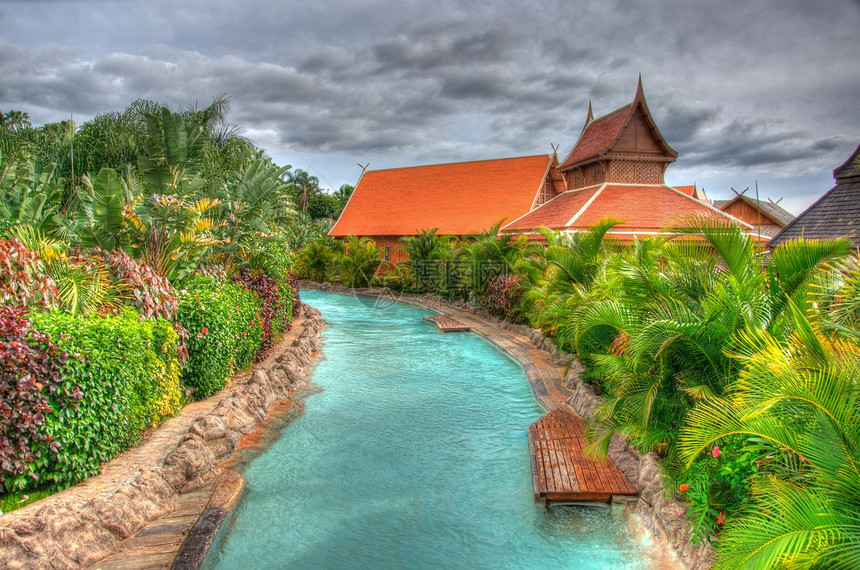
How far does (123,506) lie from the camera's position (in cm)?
464

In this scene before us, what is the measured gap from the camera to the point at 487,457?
7113 mm

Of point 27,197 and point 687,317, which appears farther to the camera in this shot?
point 27,197

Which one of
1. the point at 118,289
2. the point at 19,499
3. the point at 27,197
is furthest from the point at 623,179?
the point at 19,499

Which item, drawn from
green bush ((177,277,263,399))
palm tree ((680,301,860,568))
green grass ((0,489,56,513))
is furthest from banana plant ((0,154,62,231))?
palm tree ((680,301,860,568))

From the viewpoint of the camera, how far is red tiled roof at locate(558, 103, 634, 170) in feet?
68.1

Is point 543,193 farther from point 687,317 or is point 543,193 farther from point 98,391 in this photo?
point 98,391

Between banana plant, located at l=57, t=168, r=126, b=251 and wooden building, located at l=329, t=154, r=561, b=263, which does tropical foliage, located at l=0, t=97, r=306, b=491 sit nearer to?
banana plant, located at l=57, t=168, r=126, b=251

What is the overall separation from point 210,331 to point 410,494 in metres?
3.80

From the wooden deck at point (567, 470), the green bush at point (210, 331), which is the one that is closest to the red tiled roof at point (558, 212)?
the wooden deck at point (567, 470)

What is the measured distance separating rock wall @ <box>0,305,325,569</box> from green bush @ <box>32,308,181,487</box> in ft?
1.26

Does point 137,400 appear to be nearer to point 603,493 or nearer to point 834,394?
point 603,493

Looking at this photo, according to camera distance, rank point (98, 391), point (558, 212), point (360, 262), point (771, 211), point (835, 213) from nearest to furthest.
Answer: point (98, 391) < point (835, 213) < point (558, 212) < point (360, 262) < point (771, 211)

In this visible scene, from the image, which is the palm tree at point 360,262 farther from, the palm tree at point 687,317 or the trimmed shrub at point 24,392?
the trimmed shrub at point 24,392

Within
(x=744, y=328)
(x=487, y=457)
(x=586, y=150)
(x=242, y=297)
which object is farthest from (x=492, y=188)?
(x=744, y=328)
